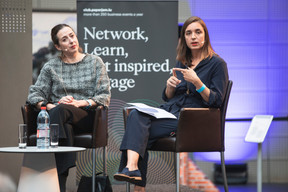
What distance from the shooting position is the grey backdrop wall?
15.3 ft

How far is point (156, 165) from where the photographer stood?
15.6 feet

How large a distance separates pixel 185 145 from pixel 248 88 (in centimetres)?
222

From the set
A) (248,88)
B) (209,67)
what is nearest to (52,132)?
(209,67)

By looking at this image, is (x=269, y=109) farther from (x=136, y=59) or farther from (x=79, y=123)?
(x=79, y=123)

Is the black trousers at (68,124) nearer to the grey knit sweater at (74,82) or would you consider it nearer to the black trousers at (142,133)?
the grey knit sweater at (74,82)

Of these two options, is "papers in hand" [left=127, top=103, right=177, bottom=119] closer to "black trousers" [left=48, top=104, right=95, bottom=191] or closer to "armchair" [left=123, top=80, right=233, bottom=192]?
"armchair" [left=123, top=80, right=233, bottom=192]

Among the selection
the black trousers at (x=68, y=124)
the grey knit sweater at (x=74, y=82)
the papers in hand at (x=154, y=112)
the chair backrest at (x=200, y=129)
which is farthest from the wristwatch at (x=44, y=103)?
the chair backrest at (x=200, y=129)

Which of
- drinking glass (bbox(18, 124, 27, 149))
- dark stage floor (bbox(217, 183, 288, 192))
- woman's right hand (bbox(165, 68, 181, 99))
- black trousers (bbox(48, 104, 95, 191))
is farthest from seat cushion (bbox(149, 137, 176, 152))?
dark stage floor (bbox(217, 183, 288, 192))

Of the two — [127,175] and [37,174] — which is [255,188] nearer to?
[127,175]

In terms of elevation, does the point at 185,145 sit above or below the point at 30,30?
below

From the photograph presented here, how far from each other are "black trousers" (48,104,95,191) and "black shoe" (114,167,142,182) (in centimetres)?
63

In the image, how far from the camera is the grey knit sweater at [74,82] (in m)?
3.87

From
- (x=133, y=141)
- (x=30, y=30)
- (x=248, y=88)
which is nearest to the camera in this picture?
(x=133, y=141)

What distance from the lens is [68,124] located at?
347cm
